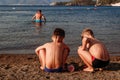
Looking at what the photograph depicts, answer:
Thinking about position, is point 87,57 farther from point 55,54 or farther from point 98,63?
point 55,54

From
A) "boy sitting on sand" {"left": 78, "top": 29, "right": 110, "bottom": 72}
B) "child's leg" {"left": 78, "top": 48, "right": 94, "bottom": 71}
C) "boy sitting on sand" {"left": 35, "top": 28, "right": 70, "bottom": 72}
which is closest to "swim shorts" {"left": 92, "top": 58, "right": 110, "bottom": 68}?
"boy sitting on sand" {"left": 78, "top": 29, "right": 110, "bottom": 72}

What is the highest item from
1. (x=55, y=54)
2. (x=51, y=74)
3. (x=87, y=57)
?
(x=55, y=54)

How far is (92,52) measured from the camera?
29.1 ft

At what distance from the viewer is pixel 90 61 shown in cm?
892

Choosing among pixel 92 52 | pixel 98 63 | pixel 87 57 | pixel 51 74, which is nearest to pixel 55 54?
pixel 51 74

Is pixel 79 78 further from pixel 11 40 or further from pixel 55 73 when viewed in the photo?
pixel 11 40

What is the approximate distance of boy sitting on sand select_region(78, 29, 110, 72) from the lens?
8781mm

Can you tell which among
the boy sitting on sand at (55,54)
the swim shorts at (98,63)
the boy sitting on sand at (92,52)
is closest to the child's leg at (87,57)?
the boy sitting on sand at (92,52)

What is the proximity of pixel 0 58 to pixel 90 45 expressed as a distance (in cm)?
466

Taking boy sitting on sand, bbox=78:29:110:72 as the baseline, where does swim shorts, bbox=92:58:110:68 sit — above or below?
below

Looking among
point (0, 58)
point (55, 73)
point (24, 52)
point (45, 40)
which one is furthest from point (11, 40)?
point (55, 73)

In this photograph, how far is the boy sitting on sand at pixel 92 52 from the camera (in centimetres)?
878

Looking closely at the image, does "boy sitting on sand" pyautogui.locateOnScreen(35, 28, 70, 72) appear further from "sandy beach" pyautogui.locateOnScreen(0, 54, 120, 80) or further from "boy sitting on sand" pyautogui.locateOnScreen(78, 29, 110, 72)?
"boy sitting on sand" pyautogui.locateOnScreen(78, 29, 110, 72)

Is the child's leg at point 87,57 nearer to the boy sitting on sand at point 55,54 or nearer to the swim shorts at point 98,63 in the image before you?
the swim shorts at point 98,63
